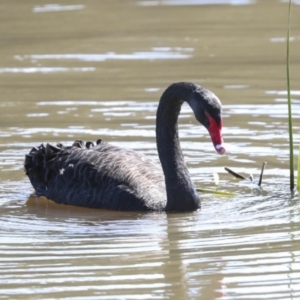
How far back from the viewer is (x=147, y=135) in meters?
10.1

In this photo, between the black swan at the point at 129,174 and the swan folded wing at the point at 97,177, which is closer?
the black swan at the point at 129,174

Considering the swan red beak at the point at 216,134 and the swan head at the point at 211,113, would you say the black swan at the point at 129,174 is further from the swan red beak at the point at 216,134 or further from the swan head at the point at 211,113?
the swan red beak at the point at 216,134

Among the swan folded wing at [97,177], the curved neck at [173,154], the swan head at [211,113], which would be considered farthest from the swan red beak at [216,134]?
the swan folded wing at [97,177]

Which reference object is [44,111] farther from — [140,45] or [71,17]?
[71,17]

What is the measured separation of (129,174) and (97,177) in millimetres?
263

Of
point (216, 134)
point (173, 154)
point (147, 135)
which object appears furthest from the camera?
point (147, 135)

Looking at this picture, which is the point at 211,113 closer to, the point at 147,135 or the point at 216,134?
the point at 216,134

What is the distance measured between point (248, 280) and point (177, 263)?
62 cm

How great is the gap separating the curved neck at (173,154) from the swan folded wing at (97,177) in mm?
202

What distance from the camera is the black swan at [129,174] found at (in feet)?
25.6

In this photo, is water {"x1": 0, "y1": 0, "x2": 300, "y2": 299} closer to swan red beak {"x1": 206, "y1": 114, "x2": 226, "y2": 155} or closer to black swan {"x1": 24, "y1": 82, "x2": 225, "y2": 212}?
black swan {"x1": 24, "y1": 82, "x2": 225, "y2": 212}

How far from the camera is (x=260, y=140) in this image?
9.77 meters

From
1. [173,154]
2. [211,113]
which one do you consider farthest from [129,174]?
[211,113]

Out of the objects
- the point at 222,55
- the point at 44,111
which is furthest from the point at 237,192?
the point at 222,55
